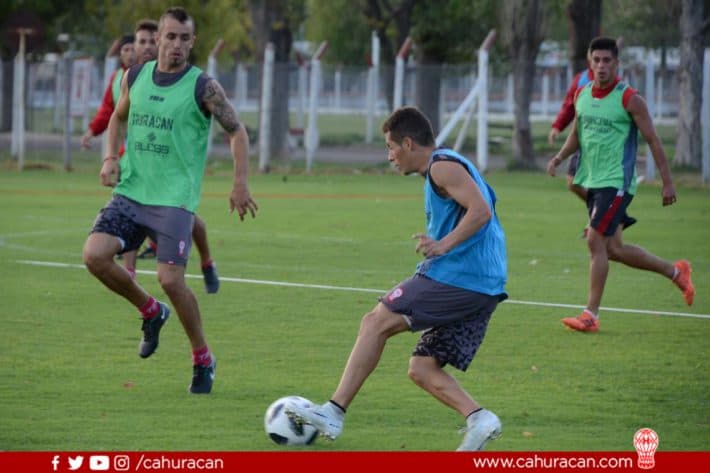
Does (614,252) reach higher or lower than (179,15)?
lower

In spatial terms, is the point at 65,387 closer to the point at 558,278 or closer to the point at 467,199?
the point at 467,199

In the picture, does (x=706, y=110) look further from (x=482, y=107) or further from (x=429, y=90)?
(x=429, y=90)

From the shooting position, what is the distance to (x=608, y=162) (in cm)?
1134

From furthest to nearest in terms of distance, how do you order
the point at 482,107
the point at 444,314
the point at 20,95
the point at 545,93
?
the point at 545,93 < the point at 20,95 < the point at 482,107 < the point at 444,314

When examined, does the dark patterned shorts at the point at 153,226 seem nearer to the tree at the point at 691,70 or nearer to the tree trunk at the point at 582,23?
the tree at the point at 691,70

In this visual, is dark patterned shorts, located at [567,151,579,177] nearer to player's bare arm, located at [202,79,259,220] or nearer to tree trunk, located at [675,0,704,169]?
player's bare arm, located at [202,79,259,220]

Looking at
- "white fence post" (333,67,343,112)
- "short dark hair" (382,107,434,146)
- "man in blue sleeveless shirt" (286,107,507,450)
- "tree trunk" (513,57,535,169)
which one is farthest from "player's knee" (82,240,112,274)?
"white fence post" (333,67,343,112)

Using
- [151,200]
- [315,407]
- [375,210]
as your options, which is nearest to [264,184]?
[375,210]

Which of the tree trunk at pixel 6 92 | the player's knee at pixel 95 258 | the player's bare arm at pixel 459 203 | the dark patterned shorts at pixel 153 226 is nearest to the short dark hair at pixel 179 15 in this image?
the dark patterned shorts at pixel 153 226

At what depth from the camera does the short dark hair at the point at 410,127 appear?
7.02m
